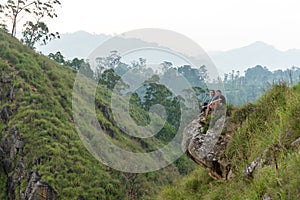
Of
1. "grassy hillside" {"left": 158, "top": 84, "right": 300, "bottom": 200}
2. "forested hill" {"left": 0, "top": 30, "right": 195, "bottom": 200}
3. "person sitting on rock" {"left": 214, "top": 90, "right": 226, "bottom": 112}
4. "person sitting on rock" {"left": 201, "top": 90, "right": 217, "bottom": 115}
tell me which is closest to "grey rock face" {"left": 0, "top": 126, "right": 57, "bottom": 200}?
"forested hill" {"left": 0, "top": 30, "right": 195, "bottom": 200}

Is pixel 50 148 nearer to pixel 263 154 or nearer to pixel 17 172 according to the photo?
pixel 17 172

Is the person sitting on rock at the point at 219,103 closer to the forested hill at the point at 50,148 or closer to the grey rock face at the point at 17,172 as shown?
the forested hill at the point at 50,148

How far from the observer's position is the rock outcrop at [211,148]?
5613 mm

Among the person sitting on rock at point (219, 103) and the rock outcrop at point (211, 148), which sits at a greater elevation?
the person sitting on rock at point (219, 103)

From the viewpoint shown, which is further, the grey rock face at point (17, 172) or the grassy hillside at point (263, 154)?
the grey rock face at point (17, 172)

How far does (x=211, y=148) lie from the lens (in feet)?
19.2

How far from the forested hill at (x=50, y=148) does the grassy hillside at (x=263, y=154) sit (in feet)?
34.0

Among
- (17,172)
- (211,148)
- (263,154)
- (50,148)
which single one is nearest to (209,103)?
(211,148)

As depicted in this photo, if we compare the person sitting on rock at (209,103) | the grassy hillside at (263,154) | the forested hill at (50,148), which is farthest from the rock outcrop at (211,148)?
the forested hill at (50,148)

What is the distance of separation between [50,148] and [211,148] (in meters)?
13.1

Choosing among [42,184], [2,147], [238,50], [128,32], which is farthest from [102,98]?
[238,50]

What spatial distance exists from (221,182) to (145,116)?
72.7ft

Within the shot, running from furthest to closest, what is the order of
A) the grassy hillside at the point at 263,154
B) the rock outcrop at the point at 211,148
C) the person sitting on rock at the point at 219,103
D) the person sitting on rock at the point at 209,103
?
the person sitting on rock at the point at 209,103
the person sitting on rock at the point at 219,103
the rock outcrop at the point at 211,148
the grassy hillside at the point at 263,154

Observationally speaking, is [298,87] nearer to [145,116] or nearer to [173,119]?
[145,116]
